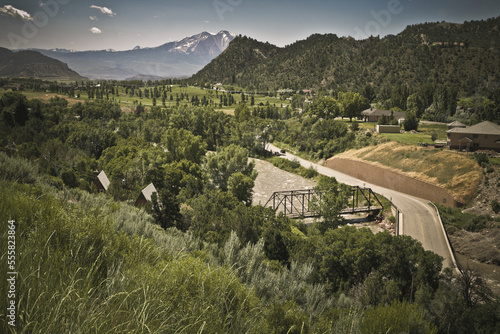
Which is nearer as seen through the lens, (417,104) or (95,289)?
(95,289)

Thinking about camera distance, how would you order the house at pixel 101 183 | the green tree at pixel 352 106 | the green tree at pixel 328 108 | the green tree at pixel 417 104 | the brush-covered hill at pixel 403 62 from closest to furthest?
the house at pixel 101 183 < the green tree at pixel 417 104 < the green tree at pixel 352 106 < the green tree at pixel 328 108 < the brush-covered hill at pixel 403 62

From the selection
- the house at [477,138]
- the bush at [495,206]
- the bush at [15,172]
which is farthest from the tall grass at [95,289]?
the house at [477,138]

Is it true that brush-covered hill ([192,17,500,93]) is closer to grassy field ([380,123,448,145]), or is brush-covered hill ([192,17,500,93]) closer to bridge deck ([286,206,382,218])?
grassy field ([380,123,448,145])

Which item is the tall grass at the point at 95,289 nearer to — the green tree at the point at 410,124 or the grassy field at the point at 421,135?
the grassy field at the point at 421,135

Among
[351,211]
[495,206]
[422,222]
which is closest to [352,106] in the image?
[351,211]

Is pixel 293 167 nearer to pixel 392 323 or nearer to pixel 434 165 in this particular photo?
pixel 434 165

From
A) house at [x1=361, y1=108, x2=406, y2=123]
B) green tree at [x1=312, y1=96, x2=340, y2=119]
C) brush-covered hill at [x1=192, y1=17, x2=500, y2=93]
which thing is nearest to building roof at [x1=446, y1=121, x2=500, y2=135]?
house at [x1=361, y1=108, x2=406, y2=123]

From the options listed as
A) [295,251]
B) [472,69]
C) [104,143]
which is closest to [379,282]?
[295,251]
